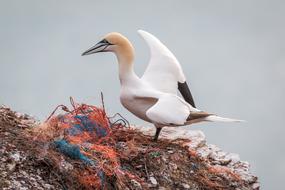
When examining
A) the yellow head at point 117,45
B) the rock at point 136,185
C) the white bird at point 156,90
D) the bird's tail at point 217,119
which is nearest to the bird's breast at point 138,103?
the white bird at point 156,90

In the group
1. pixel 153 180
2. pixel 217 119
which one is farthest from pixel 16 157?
pixel 217 119

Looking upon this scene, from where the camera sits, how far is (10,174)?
8586 millimetres

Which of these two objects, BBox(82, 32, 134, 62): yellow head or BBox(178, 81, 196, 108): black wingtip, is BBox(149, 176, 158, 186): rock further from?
BBox(178, 81, 196, 108): black wingtip

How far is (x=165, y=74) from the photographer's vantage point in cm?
1245

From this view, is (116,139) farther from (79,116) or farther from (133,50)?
(133,50)

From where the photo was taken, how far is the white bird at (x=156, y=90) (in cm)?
1096

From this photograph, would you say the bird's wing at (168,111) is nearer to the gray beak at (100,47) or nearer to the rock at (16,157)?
the gray beak at (100,47)

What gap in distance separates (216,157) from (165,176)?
218 centimetres

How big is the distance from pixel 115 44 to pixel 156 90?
92 cm

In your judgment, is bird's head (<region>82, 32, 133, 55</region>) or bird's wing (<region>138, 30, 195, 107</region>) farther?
bird's wing (<region>138, 30, 195, 107</region>)

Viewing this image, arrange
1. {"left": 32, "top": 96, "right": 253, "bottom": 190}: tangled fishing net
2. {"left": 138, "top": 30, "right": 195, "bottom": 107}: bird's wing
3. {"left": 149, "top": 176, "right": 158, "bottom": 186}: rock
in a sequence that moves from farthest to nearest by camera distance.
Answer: {"left": 138, "top": 30, "right": 195, "bottom": 107}: bird's wing → {"left": 149, "top": 176, "right": 158, "bottom": 186}: rock → {"left": 32, "top": 96, "right": 253, "bottom": 190}: tangled fishing net

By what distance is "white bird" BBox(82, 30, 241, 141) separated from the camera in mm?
10961

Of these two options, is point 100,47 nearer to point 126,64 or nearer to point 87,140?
point 126,64

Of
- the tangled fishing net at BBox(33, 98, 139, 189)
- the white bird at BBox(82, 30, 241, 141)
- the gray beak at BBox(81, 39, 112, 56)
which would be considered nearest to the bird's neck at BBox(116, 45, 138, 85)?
the white bird at BBox(82, 30, 241, 141)
